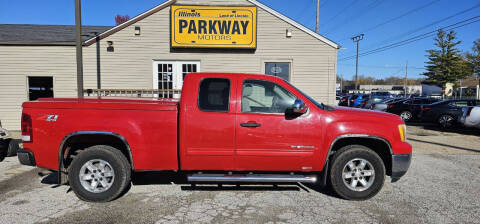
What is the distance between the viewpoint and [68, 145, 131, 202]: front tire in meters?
3.71

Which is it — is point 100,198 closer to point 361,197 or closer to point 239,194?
point 239,194

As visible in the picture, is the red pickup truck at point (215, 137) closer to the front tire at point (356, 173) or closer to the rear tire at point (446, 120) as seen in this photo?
the front tire at point (356, 173)

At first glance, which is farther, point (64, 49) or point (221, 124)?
point (64, 49)

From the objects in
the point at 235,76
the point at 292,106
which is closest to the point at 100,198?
the point at 235,76

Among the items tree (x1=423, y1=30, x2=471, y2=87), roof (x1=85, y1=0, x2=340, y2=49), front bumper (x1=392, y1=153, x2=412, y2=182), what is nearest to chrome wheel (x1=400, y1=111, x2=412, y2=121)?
roof (x1=85, y1=0, x2=340, y2=49)

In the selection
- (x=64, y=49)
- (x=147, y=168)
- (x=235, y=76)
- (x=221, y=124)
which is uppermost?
(x=64, y=49)

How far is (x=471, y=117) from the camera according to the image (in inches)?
385

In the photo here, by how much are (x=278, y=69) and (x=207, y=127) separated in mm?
7715

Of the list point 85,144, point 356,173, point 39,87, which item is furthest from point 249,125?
point 39,87

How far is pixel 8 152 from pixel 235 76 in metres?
6.17

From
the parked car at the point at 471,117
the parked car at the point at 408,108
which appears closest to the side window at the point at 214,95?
the parked car at the point at 471,117

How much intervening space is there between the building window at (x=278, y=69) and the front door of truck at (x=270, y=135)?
7116mm

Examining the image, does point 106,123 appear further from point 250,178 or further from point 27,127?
point 250,178

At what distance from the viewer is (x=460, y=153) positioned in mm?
7188
